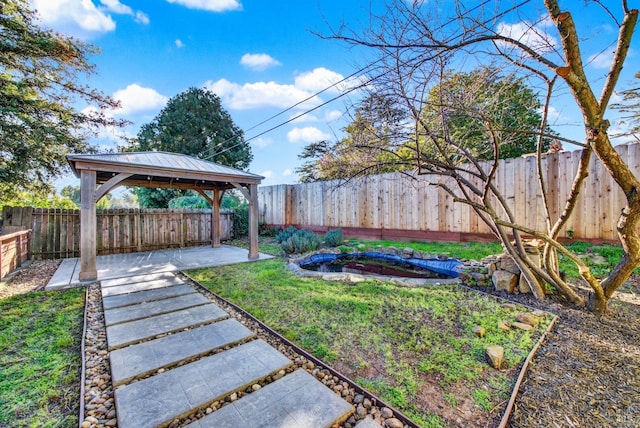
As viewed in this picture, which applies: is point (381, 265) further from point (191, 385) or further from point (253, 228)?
point (191, 385)

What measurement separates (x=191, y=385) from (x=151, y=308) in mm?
1844

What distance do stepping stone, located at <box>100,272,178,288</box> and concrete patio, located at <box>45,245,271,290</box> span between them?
0.17 meters

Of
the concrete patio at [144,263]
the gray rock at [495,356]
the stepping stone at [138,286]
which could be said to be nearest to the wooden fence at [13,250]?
the concrete patio at [144,263]

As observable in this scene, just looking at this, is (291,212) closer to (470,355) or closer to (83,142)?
(83,142)

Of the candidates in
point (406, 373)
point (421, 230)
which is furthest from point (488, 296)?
point (421, 230)

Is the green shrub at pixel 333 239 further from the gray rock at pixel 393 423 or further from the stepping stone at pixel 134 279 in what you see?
the gray rock at pixel 393 423

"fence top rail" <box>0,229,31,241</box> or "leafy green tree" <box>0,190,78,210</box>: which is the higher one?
"leafy green tree" <box>0,190,78,210</box>

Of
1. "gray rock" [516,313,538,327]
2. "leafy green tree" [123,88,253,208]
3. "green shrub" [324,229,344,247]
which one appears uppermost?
"leafy green tree" [123,88,253,208]

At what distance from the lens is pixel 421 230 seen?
7281mm

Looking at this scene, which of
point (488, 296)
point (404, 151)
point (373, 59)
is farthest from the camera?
point (404, 151)

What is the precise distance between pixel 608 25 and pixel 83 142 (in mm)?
11655

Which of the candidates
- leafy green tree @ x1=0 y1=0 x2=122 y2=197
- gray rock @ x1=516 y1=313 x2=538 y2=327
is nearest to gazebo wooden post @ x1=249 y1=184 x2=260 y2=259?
gray rock @ x1=516 y1=313 x2=538 y2=327

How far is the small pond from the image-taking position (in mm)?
5033

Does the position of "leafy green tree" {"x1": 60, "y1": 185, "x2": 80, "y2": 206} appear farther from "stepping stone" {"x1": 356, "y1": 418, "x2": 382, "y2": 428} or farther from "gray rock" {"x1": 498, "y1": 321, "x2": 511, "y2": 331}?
"gray rock" {"x1": 498, "y1": 321, "x2": 511, "y2": 331}
